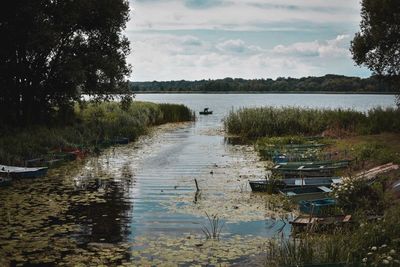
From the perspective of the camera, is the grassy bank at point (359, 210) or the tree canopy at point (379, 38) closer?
the grassy bank at point (359, 210)

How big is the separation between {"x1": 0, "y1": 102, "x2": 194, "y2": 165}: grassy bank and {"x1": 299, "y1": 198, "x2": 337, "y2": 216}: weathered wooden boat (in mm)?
11132

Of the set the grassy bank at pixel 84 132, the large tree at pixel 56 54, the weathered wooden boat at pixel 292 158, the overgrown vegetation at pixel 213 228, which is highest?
the large tree at pixel 56 54

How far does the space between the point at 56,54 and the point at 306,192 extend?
1803 centimetres

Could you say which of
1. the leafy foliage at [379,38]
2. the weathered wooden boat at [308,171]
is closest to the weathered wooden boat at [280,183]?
the weathered wooden boat at [308,171]

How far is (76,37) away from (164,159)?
9671 mm

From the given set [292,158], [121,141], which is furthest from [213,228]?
[121,141]

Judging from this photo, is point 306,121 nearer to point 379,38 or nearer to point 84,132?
point 379,38

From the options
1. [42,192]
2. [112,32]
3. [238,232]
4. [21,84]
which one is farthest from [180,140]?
[238,232]

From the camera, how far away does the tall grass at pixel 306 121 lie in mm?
26859

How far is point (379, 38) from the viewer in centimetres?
2420

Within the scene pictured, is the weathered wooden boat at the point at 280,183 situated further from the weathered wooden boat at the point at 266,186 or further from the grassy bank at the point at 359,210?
the grassy bank at the point at 359,210

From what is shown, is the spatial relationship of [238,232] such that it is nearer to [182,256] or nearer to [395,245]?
[182,256]

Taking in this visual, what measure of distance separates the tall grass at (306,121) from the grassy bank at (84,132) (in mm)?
7540

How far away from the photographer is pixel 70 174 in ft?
57.0
